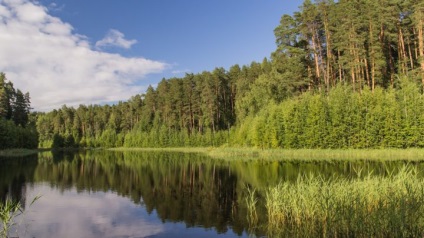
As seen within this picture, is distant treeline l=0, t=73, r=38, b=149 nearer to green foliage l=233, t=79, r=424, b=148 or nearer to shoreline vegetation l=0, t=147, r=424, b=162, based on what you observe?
shoreline vegetation l=0, t=147, r=424, b=162

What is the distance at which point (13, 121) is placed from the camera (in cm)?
9556

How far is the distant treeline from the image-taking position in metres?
84.4

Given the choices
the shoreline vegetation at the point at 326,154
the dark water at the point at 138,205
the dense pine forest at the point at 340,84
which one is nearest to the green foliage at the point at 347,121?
the dense pine forest at the point at 340,84

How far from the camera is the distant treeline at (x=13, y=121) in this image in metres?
84.4

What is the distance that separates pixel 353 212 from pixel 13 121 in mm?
106556

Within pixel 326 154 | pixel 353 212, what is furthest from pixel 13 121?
pixel 353 212

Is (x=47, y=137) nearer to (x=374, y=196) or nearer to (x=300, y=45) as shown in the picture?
(x=300, y=45)

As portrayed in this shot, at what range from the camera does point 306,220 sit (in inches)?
489

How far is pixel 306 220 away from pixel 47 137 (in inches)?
6009

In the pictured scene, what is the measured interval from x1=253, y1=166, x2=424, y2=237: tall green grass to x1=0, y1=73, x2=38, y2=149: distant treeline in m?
87.7

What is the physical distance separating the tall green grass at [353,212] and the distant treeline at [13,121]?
87682 millimetres

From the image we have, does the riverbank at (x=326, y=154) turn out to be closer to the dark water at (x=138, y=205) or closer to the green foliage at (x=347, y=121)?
the green foliage at (x=347, y=121)

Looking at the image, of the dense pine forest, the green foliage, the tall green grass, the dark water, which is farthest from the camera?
the dense pine forest

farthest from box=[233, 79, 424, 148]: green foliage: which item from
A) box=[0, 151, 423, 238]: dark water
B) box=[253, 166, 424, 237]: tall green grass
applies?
box=[253, 166, 424, 237]: tall green grass
